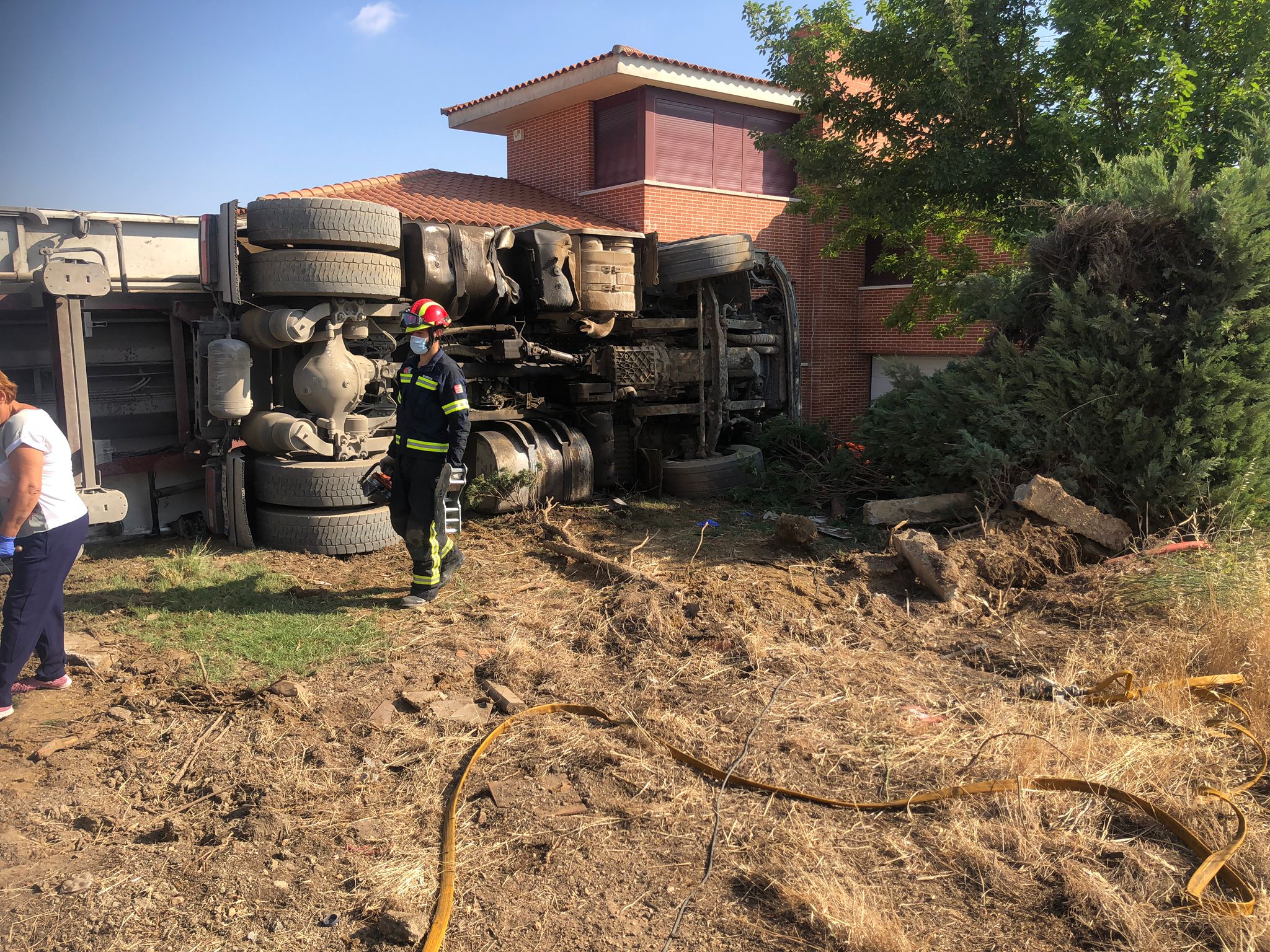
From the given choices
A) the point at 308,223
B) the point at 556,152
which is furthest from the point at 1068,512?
the point at 556,152

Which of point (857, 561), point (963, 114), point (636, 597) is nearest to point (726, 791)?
point (636, 597)

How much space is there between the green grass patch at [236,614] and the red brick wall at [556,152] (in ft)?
47.5

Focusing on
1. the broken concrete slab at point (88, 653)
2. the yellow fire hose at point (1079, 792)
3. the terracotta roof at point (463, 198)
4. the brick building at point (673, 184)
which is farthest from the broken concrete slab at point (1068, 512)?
the brick building at point (673, 184)

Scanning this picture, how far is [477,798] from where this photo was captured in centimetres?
379

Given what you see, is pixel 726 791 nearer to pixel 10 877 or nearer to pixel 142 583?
pixel 10 877

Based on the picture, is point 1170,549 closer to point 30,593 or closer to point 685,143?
point 30,593

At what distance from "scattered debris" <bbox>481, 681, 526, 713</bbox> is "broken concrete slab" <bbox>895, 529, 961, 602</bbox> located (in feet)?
10.4

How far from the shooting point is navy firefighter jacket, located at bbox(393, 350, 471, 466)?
6.07 meters

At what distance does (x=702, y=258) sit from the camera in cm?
1041

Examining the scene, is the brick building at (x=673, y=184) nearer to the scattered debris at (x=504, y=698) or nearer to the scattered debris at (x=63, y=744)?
the scattered debris at (x=504, y=698)

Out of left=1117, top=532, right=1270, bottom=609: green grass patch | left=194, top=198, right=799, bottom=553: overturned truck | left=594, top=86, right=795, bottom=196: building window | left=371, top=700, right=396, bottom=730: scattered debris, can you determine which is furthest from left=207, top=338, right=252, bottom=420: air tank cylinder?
left=594, top=86, right=795, bottom=196: building window

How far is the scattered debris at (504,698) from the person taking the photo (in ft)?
15.3

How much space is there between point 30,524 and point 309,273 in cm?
308

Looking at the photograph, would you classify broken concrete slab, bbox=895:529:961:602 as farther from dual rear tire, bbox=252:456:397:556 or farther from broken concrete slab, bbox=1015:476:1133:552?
dual rear tire, bbox=252:456:397:556
